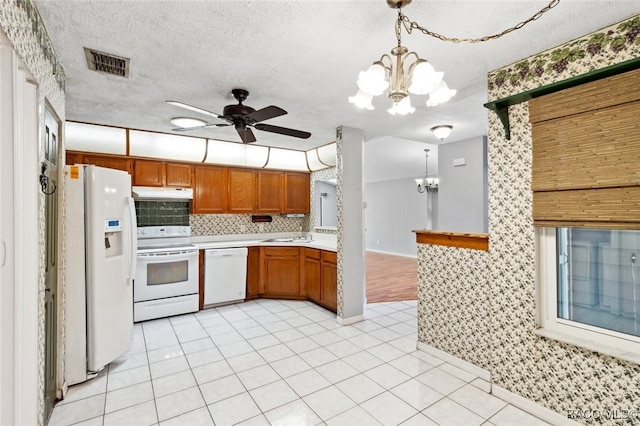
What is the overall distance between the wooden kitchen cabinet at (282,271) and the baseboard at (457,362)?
2.20 meters

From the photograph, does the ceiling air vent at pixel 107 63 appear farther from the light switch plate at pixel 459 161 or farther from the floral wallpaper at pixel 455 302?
the light switch plate at pixel 459 161

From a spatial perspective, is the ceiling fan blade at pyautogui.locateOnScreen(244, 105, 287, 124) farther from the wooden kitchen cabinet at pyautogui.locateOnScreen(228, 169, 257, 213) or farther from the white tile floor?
the wooden kitchen cabinet at pyautogui.locateOnScreen(228, 169, 257, 213)

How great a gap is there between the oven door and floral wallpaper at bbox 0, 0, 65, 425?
4.68ft

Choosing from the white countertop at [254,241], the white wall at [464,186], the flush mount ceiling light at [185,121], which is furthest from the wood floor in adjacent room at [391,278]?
the flush mount ceiling light at [185,121]

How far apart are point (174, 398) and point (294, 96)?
2.70 m

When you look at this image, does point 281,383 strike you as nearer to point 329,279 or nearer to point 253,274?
point 329,279

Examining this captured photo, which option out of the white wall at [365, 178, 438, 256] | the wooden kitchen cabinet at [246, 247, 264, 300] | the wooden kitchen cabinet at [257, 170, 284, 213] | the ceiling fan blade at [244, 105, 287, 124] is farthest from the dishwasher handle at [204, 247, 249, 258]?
the white wall at [365, 178, 438, 256]

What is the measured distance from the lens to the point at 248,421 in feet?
6.62

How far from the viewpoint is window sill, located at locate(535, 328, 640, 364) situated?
1.72 metres

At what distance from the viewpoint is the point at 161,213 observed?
439 centimetres

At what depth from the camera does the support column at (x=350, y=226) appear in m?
3.79

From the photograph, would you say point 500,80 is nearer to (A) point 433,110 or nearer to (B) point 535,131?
(B) point 535,131

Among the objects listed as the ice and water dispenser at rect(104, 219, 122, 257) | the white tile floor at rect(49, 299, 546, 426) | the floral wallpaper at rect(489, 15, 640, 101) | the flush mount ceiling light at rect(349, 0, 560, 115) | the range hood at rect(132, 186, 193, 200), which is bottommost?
the white tile floor at rect(49, 299, 546, 426)

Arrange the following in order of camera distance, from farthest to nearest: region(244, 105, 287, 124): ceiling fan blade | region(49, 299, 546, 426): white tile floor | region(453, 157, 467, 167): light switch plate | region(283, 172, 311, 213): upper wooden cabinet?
region(283, 172, 311, 213): upper wooden cabinet
region(453, 157, 467, 167): light switch plate
region(244, 105, 287, 124): ceiling fan blade
region(49, 299, 546, 426): white tile floor
